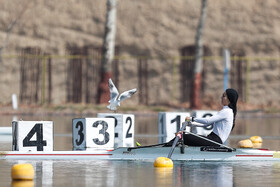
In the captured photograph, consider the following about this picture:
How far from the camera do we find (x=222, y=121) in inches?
653

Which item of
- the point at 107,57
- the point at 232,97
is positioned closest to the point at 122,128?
the point at 232,97

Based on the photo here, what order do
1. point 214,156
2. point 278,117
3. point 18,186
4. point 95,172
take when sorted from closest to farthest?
1. point 18,186
2. point 95,172
3. point 214,156
4. point 278,117

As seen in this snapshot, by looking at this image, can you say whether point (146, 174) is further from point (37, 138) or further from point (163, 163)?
point (37, 138)

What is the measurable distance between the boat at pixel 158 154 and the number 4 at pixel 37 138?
92cm

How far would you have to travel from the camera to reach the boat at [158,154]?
1622 centimetres

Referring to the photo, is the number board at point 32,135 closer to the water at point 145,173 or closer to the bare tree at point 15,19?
the water at point 145,173

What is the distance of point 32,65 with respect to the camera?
46.1 m

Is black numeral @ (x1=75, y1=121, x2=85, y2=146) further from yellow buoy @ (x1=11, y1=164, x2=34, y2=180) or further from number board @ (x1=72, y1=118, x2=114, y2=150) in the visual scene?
yellow buoy @ (x1=11, y1=164, x2=34, y2=180)

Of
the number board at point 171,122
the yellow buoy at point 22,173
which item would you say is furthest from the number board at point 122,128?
the yellow buoy at point 22,173

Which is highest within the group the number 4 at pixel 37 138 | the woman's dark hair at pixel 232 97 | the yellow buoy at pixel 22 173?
the woman's dark hair at pixel 232 97

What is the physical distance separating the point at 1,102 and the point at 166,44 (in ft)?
33.1

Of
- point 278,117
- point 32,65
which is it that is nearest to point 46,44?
point 32,65

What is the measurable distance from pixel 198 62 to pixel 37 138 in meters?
25.1

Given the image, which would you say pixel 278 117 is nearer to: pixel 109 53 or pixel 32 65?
pixel 109 53
